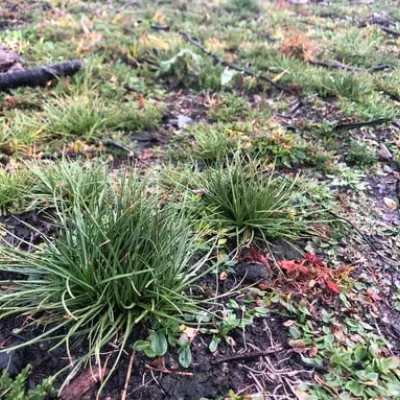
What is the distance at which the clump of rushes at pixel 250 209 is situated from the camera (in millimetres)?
3033

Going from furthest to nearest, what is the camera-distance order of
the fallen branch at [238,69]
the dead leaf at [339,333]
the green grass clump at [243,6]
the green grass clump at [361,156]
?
the green grass clump at [243,6] < the fallen branch at [238,69] < the green grass clump at [361,156] < the dead leaf at [339,333]

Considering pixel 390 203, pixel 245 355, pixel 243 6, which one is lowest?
pixel 243 6

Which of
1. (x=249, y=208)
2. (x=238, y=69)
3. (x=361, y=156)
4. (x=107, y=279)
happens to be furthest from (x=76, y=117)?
(x=361, y=156)

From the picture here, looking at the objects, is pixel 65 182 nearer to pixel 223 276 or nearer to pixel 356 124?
pixel 223 276

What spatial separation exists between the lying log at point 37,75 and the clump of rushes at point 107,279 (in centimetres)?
300

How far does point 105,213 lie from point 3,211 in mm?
1009

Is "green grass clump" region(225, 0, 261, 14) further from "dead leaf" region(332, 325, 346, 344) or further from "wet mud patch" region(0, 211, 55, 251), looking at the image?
"dead leaf" region(332, 325, 346, 344)

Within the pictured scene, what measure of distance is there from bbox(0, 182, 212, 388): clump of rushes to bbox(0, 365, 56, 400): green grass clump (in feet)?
0.56

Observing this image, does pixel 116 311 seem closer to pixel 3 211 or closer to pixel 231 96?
pixel 3 211

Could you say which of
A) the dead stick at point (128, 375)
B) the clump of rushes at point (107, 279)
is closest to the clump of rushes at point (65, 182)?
the clump of rushes at point (107, 279)

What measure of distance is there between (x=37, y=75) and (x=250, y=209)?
3426 millimetres

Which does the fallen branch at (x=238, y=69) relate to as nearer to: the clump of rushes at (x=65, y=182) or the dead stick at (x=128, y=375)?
the clump of rushes at (x=65, y=182)

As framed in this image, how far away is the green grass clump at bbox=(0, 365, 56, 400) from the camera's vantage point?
2012 mm

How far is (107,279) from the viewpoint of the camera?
7.24 feet
